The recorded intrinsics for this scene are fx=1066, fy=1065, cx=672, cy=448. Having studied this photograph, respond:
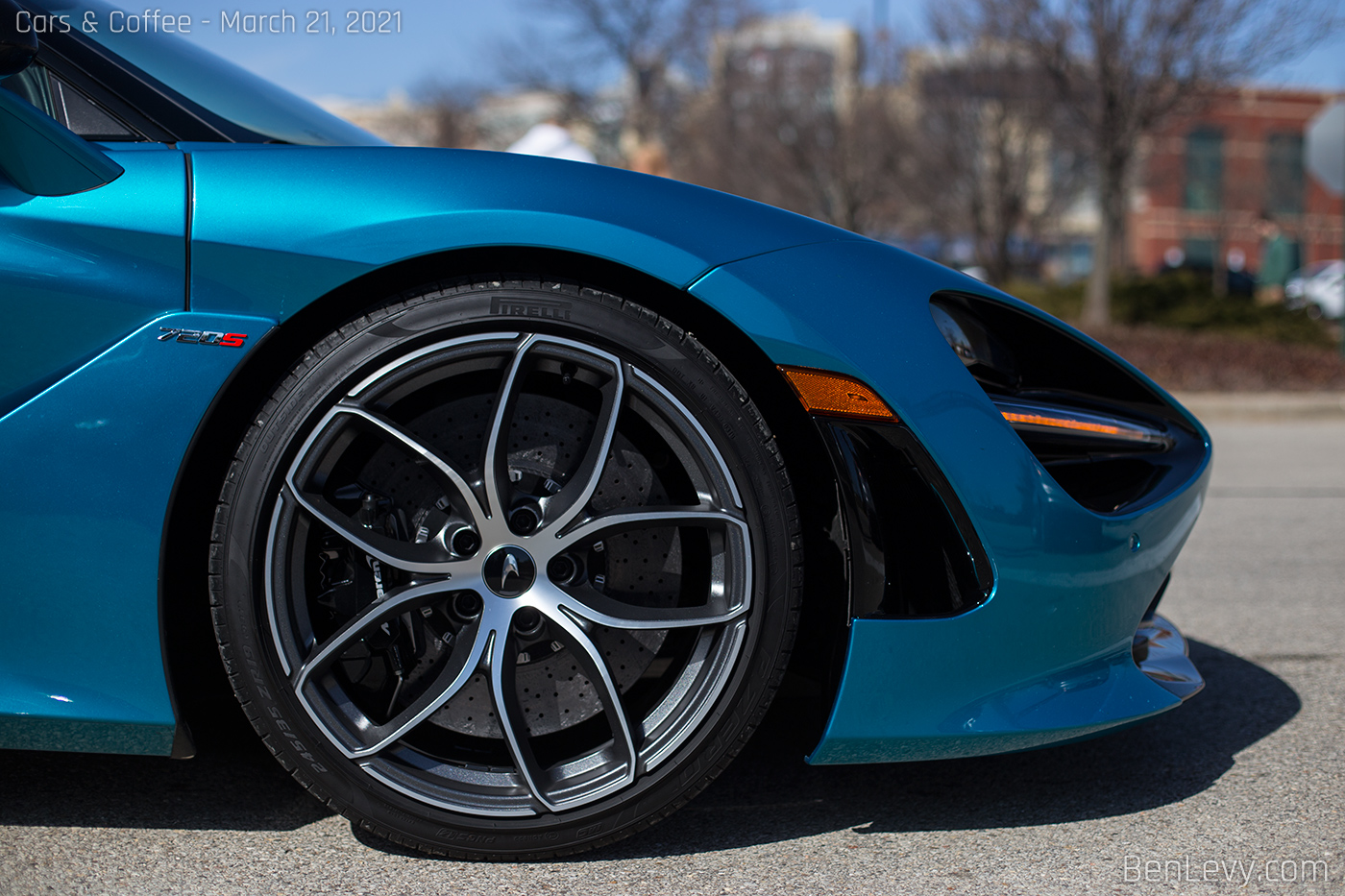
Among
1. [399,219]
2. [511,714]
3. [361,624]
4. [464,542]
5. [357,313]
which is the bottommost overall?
[511,714]

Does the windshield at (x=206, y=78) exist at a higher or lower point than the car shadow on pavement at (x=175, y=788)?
higher

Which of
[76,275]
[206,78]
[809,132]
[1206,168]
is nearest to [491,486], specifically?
[76,275]

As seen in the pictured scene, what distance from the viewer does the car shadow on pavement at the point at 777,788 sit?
177 centimetres

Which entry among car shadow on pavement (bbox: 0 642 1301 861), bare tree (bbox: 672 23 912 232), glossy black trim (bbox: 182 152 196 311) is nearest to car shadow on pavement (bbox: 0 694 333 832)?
car shadow on pavement (bbox: 0 642 1301 861)

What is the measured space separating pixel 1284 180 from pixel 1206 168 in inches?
179

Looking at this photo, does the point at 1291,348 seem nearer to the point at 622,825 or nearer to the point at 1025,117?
the point at 1025,117

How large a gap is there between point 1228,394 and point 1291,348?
2.58 m

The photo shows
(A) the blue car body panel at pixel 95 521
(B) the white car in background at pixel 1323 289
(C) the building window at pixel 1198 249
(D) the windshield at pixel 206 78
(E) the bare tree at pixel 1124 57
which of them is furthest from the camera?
(C) the building window at pixel 1198 249

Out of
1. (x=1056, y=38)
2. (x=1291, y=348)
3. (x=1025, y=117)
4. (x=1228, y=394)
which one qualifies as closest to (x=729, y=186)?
(x=1025, y=117)

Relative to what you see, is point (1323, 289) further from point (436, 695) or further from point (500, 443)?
point (436, 695)

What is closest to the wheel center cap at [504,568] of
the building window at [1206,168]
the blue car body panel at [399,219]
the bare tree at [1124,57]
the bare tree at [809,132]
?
the blue car body panel at [399,219]

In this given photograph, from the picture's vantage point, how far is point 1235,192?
105 feet

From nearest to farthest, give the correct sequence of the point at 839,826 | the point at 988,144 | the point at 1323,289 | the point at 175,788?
the point at 839,826 < the point at 175,788 < the point at 988,144 < the point at 1323,289
